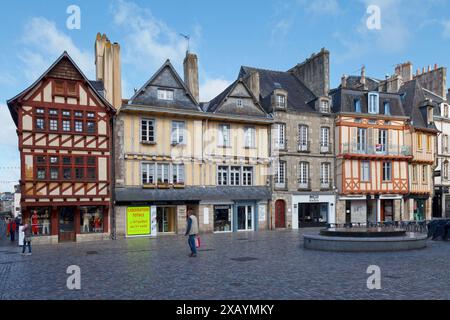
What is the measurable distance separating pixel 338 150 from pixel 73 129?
19.3m

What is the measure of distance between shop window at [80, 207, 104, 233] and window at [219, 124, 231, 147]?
9084 mm

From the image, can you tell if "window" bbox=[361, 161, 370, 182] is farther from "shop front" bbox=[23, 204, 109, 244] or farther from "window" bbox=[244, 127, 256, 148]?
"shop front" bbox=[23, 204, 109, 244]

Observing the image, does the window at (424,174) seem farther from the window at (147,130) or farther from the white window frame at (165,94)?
the window at (147,130)

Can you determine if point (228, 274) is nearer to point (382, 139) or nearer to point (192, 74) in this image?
point (192, 74)

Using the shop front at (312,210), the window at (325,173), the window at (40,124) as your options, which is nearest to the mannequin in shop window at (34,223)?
the window at (40,124)

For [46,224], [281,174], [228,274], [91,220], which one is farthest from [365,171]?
[228,274]

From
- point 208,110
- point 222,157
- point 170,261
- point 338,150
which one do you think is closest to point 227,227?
point 222,157

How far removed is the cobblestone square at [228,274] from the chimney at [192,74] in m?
13.8

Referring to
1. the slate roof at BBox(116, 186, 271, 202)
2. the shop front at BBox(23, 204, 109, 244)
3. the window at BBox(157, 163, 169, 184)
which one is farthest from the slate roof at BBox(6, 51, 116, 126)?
the shop front at BBox(23, 204, 109, 244)

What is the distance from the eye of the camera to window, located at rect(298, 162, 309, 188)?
99.2 feet

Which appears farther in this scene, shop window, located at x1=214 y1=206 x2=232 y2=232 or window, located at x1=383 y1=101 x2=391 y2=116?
window, located at x1=383 y1=101 x2=391 y2=116

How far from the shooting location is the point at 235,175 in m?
28.1

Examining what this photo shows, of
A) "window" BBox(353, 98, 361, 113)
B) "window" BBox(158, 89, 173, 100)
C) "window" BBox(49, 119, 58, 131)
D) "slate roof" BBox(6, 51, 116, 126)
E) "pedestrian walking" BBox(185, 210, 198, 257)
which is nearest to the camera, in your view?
"pedestrian walking" BBox(185, 210, 198, 257)

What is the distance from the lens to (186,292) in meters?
8.95
